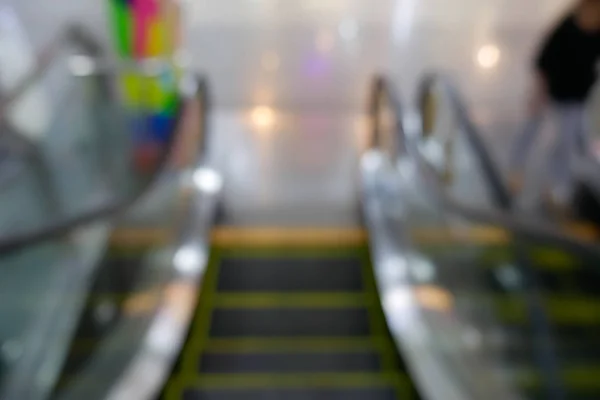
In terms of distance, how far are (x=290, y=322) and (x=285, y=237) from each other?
1.06 m

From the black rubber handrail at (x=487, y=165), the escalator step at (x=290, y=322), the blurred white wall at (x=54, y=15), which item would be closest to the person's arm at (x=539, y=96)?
the black rubber handrail at (x=487, y=165)

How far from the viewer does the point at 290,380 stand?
3.60m

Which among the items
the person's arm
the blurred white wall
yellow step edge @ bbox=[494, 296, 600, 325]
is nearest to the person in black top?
the person's arm

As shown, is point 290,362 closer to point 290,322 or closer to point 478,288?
point 290,322

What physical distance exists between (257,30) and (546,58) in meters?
2.98

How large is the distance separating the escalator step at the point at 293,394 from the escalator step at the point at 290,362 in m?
0.21

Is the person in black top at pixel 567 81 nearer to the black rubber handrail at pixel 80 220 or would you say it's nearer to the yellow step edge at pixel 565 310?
the yellow step edge at pixel 565 310

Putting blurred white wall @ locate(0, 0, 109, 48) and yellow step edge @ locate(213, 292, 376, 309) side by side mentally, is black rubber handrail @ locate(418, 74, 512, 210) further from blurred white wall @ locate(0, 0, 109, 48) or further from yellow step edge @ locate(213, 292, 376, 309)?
blurred white wall @ locate(0, 0, 109, 48)

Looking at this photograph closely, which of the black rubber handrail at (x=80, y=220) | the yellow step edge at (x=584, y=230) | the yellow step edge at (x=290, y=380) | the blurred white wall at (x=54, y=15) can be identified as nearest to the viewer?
the black rubber handrail at (x=80, y=220)

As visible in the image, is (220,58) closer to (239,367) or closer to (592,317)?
(239,367)

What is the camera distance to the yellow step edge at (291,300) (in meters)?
4.25

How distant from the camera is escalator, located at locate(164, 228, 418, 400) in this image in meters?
3.55

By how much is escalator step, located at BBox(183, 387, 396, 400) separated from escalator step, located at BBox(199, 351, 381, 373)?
21 cm

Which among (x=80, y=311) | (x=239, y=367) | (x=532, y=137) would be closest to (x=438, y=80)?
(x=532, y=137)
